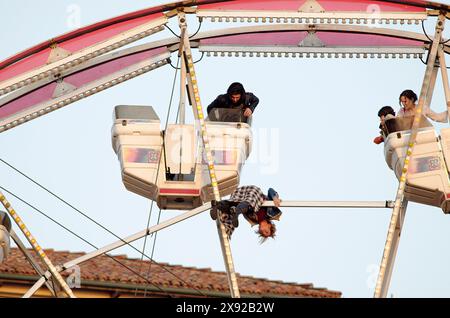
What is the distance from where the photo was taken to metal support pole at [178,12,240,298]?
26.7m

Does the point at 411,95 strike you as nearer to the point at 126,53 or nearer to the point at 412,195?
the point at 412,195

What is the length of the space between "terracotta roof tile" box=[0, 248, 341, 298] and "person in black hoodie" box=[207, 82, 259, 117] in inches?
266

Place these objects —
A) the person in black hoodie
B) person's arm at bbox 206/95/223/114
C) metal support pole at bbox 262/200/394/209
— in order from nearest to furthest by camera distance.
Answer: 1. metal support pole at bbox 262/200/394/209
2. the person in black hoodie
3. person's arm at bbox 206/95/223/114

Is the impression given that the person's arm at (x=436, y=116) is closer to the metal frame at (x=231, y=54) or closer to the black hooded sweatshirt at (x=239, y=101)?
the metal frame at (x=231, y=54)

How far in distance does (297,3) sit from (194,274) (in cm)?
1195

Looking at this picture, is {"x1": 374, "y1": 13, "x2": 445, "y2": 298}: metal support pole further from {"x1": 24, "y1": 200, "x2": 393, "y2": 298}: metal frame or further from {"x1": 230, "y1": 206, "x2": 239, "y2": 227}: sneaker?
{"x1": 230, "y1": 206, "x2": 239, "y2": 227}: sneaker

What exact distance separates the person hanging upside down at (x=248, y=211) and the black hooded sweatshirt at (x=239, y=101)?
1.97 m

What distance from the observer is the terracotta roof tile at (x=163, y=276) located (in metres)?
35.6

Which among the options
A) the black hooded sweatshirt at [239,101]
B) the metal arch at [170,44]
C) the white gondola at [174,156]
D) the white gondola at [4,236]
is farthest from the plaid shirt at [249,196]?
the white gondola at [4,236]

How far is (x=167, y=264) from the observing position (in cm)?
4019

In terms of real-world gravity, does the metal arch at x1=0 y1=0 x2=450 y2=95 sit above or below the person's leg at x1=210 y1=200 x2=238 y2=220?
above

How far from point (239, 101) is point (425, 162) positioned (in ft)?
9.81

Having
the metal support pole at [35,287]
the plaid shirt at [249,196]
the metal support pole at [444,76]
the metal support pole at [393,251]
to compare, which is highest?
the metal support pole at [444,76]

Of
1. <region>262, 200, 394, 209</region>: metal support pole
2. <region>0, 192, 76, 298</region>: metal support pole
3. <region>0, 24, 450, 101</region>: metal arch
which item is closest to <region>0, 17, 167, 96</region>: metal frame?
<region>0, 24, 450, 101</region>: metal arch
